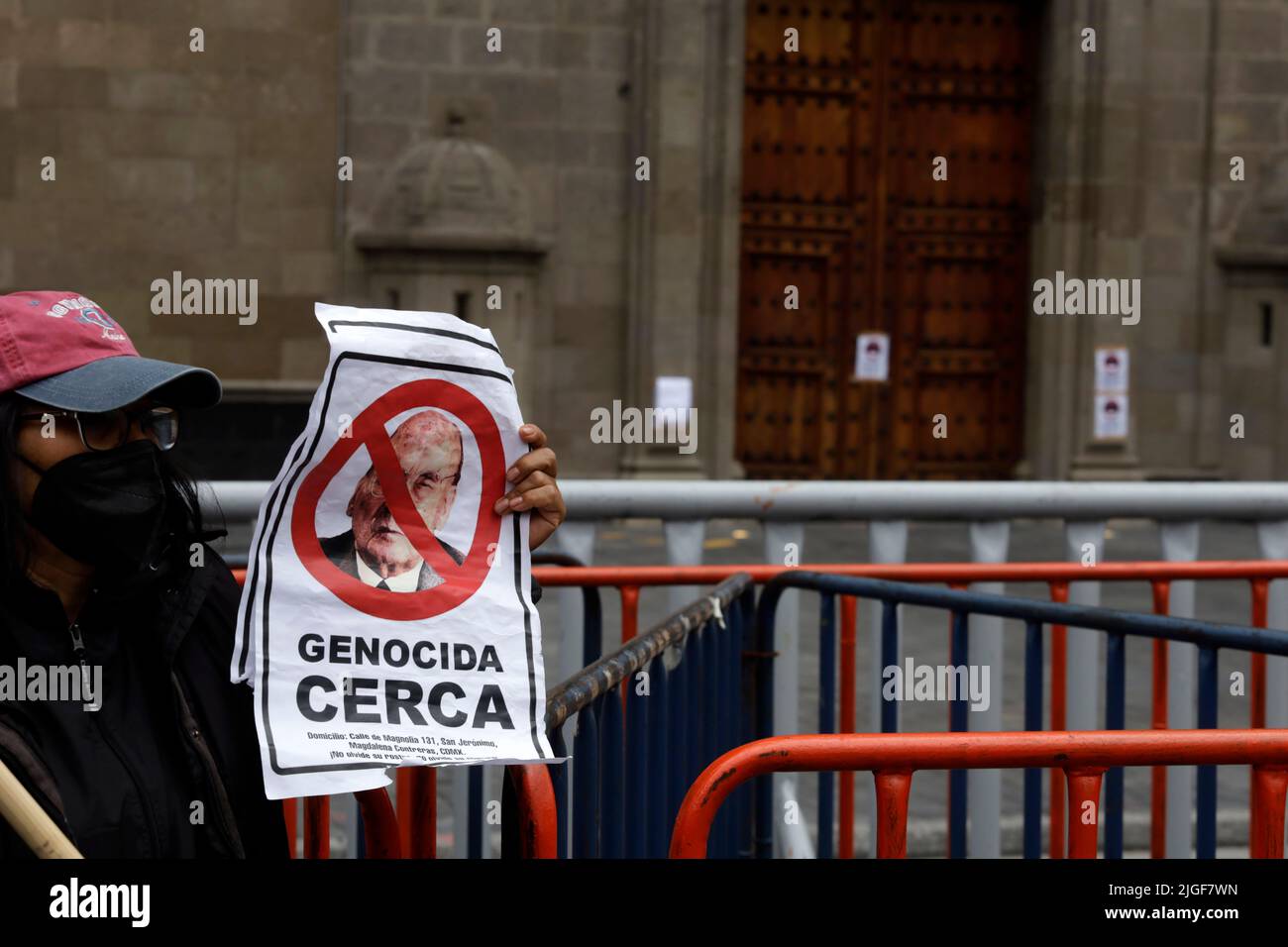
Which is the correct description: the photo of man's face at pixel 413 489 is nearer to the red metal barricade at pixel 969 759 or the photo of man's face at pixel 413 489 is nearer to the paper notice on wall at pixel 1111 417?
the red metal barricade at pixel 969 759

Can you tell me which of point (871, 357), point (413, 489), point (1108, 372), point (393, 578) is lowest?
point (393, 578)

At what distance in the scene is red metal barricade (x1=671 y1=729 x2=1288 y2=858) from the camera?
257 cm

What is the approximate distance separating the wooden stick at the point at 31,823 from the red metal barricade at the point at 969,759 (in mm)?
875

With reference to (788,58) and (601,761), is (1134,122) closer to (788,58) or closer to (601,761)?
(788,58)

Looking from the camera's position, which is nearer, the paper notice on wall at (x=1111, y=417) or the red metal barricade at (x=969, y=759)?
the red metal barricade at (x=969, y=759)

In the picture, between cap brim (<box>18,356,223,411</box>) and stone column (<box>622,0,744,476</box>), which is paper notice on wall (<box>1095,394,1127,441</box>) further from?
cap brim (<box>18,356,223,411</box>)

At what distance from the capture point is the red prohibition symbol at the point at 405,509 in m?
2.40

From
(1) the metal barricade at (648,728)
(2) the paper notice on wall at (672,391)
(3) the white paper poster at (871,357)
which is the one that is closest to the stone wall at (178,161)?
(2) the paper notice on wall at (672,391)

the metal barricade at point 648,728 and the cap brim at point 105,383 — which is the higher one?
the cap brim at point 105,383

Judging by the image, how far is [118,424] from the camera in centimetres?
253

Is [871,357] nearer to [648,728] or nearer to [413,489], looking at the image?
[648,728]

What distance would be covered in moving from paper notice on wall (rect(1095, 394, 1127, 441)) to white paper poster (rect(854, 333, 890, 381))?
192cm

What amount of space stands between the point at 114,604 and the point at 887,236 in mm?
13727

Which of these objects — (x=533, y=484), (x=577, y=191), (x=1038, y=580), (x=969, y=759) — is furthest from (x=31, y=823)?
(x=577, y=191)
